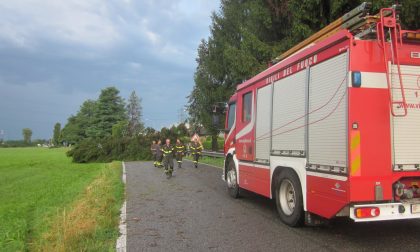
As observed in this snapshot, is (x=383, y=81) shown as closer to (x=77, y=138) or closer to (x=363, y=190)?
(x=363, y=190)

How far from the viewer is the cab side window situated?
10.4m

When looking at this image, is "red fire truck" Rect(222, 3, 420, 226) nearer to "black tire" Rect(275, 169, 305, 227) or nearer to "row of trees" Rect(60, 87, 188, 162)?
"black tire" Rect(275, 169, 305, 227)

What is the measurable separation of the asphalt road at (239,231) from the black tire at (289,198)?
175mm

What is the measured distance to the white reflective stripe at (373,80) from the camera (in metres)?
6.16

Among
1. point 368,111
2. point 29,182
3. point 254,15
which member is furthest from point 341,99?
point 29,182

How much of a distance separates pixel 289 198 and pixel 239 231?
117 cm

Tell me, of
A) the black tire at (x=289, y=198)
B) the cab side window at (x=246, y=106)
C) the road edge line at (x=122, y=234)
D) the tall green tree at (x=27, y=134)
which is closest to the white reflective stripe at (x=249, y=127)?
the cab side window at (x=246, y=106)

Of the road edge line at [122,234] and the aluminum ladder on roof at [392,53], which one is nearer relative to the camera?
the aluminum ladder on roof at [392,53]

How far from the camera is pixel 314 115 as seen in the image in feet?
23.0

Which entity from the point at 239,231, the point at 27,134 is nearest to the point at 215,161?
the point at 239,231

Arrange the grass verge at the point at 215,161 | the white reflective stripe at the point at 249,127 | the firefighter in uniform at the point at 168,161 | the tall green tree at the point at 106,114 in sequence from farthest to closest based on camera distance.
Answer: the tall green tree at the point at 106,114, the grass verge at the point at 215,161, the firefighter in uniform at the point at 168,161, the white reflective stripe at the point at 249,127

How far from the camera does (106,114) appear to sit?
95812mm

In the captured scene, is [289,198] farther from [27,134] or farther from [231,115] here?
[27,134]

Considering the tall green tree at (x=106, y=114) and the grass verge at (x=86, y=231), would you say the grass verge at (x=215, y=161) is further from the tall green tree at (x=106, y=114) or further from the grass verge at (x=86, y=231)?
the tall green tree at (x=106, y=114)
